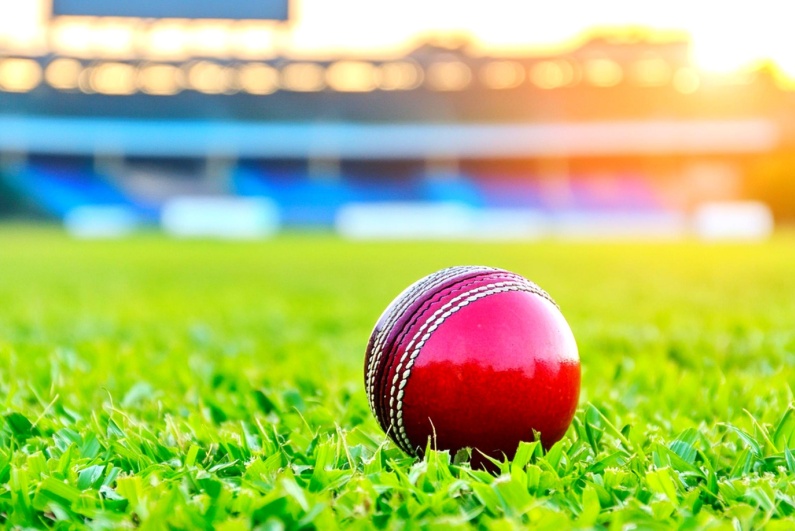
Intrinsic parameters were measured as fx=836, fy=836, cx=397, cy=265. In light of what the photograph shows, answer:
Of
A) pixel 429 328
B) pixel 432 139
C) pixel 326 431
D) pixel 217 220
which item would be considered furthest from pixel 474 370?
pixel 432 139

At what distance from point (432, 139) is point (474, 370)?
2845 cm

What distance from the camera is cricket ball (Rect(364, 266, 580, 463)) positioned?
1.34 m

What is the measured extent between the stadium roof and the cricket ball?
28.3 m

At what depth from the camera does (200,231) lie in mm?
21125

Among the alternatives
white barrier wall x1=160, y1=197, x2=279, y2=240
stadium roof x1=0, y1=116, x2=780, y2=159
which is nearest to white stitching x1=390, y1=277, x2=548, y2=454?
white barrier wall x1=160, y1=197, x2=279, y2=240

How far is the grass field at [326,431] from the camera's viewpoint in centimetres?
118

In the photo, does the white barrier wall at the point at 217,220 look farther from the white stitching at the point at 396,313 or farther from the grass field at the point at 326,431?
the white stitching at the point at 396,313

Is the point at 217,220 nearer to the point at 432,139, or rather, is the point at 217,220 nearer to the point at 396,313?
the point at 432,139

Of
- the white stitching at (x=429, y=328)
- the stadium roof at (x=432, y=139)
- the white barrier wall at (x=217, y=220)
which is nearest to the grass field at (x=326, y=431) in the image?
the white stitching at (x=429, y=328)

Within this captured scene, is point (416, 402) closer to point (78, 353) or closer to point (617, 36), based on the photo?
point (78, 353)

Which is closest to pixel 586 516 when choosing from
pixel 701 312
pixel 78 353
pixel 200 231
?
pixel 78 353

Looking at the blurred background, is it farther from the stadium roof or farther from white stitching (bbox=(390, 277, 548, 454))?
white stitching (bbox=(390, 277, 548, 454))

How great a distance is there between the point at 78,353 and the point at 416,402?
1.62m

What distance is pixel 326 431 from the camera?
5.53ft
